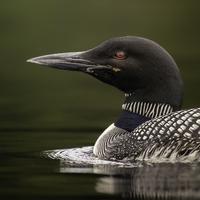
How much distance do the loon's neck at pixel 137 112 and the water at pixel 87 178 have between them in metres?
0.43

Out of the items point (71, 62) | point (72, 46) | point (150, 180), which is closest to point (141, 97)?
point (71, 62)

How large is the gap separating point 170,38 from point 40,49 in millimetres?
4117

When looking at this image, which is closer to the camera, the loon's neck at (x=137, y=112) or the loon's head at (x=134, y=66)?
the loon's head at (x=134, y=66)

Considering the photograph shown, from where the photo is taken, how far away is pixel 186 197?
742cm

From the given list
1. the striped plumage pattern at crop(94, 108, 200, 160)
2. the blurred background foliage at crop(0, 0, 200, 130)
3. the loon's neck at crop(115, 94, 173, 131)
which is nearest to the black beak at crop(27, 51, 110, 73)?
the loon's neck at crop(115, 94, 173, 131)

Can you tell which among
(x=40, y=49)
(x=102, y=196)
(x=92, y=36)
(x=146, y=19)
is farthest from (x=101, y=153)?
(x=146, y=19)

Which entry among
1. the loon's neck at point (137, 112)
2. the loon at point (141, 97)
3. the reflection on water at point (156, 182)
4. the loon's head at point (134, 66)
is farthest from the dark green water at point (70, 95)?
the loon's head at point (134, 66)

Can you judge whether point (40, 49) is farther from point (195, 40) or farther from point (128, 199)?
point (128, 199)

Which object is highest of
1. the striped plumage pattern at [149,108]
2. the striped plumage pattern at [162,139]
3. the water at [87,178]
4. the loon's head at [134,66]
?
the loon's head at [134,66]

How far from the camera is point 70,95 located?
14.7 metres

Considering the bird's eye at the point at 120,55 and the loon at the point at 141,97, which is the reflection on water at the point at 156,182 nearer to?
the loon at the point at 141,97

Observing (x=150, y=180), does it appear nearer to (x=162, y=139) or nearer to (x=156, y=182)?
(x=156, y=182)

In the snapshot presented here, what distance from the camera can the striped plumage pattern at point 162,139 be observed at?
8812mm

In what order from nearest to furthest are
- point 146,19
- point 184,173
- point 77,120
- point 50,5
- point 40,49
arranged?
point 184,173, point 77,120, point 40,49, point 146,19, point 50,5
